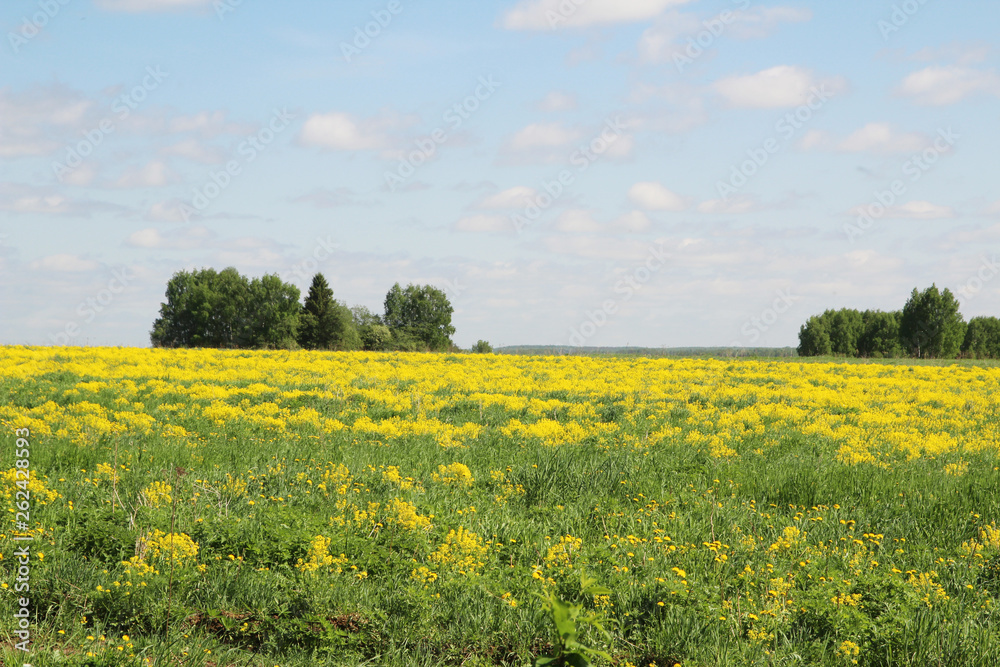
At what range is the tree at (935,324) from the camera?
76562mm

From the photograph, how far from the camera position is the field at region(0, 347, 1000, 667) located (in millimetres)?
5352

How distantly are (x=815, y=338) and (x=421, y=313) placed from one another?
190 ft

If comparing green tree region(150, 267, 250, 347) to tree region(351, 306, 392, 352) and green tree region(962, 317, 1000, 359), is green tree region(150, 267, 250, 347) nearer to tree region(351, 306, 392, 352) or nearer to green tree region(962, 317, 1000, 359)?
tree region(351, 306, 392, 352)

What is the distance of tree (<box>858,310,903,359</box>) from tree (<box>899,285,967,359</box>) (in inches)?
420

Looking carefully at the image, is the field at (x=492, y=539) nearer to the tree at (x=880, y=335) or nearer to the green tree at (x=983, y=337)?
the tree at (x=880, y=335)

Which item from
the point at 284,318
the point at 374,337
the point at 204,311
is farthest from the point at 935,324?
the point at 204,311

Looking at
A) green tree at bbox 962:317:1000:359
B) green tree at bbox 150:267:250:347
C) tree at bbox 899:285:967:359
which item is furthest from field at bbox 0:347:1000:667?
green tree at bbox 962:317:1000:359

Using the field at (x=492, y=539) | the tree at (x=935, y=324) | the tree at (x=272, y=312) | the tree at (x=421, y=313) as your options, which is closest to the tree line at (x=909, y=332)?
the tree at (x=935, y=324)

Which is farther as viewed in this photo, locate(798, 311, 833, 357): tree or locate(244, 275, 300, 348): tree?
locate(798, 311, 833, 357): tree

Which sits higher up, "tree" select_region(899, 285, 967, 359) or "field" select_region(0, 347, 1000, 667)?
"tree" select_region(899, 285, 967, 359)

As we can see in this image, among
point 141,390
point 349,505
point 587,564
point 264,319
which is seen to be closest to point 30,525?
point 349,505

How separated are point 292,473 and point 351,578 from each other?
370 centimetres

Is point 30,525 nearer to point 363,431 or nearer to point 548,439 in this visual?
point 363,431

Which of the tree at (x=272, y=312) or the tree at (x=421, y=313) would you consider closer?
the tree at (x=272, y=312)
